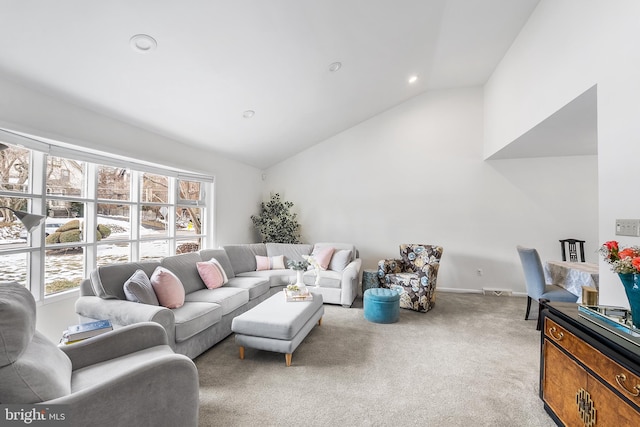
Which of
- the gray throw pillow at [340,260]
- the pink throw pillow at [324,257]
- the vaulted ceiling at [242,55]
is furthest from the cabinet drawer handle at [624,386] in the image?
the pink throw pillow at [324,257]

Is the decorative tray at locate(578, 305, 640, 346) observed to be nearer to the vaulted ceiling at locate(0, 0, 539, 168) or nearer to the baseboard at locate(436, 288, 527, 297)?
the vaulted ceiling at locate(0, 0, 539, 168)

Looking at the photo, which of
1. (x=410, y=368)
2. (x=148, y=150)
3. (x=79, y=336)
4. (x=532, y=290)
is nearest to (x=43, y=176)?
(x=148, y=150)

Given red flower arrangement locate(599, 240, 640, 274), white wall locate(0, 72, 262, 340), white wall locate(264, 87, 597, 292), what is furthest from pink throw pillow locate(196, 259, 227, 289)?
red flower arrangement locate(599, 240, 640, 274)

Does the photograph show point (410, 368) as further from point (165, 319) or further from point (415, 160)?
point (415, 160)

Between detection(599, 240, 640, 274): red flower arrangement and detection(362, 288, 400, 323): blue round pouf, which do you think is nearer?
detection(599, 240, 640, 274): red flower arrangement

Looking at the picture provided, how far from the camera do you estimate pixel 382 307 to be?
345 centimetres

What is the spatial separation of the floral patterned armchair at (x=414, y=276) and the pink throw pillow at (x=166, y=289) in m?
2.73

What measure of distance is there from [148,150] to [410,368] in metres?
3.59

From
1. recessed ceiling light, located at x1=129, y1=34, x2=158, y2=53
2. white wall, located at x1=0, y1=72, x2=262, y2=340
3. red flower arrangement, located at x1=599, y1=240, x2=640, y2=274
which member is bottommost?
red flower arrangement, located at x1=599, y1=240, x2=640, y2=274

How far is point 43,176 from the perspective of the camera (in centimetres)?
252

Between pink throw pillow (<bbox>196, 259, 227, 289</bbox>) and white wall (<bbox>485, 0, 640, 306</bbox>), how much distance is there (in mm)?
3496

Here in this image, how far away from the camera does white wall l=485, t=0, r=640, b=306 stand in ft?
5.90

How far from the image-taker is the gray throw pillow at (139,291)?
2387 millimetres

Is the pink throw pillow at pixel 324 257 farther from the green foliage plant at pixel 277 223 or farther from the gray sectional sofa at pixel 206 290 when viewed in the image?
the green foliage plant at pixel 277 223
